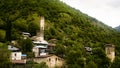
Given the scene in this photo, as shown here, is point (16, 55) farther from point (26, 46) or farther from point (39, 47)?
point (39, 47)

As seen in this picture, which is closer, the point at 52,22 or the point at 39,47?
the point at 39,47

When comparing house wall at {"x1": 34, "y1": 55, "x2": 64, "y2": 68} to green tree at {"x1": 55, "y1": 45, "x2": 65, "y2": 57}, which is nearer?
house wall at {"x1": 34, "y1": 55, "x2": 64, "y2": 68}

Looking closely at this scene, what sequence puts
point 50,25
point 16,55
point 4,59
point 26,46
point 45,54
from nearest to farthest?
point 4,59 < point 16,55 < point 26,46 < point 45,54 < point 50,25

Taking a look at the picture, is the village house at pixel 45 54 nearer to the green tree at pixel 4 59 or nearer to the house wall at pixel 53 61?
the house wall at pixel 53 61

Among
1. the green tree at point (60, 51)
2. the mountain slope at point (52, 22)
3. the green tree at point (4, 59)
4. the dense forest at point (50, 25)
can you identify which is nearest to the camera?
the green tree at point (4, 59)

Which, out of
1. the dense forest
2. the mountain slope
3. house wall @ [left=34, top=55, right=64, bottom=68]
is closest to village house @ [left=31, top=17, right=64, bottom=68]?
house wall @ [left=34, top=55, right=64, bottom=68]

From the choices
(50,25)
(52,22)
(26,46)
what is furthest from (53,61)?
(52,22)

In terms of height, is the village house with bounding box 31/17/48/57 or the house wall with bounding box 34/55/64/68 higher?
the village house with bounding box 31/17/48/57

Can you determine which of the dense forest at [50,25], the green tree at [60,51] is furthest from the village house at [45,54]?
the dense forest at [50,25]

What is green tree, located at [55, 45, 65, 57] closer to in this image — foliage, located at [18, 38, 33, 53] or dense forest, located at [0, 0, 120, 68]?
foliage, located at [18, 38, 33, 53]

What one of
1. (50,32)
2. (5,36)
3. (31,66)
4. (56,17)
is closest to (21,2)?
(56,17)

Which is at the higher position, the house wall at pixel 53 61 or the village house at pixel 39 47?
the village house at pixel 39 47
